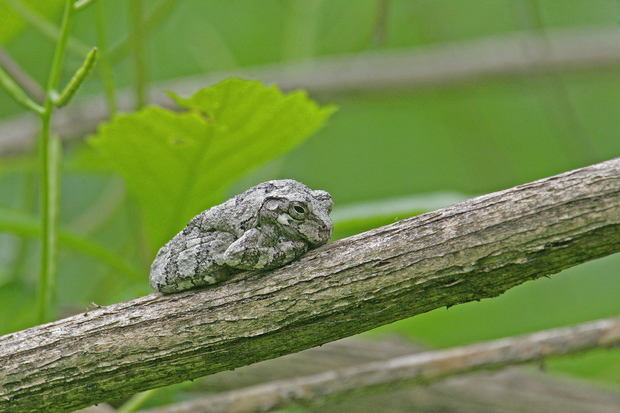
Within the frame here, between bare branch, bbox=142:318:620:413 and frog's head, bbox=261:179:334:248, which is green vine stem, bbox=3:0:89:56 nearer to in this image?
frog's head, bbox=261:179:334:248

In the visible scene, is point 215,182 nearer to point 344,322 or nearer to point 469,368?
point 344,322

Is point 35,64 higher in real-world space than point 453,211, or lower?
higher

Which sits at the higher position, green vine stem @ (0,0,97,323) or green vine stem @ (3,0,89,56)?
green vine stem @ (3,0,89,56)

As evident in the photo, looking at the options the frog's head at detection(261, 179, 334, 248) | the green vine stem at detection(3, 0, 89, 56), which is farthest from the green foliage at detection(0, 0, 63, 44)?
the frog's head at detection(261, 179, 334, 248)

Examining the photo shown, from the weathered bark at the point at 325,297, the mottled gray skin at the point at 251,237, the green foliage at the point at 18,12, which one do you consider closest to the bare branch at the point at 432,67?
the green foliage at the point at 18,12

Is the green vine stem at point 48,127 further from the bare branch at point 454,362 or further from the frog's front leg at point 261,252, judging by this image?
the bare branch at point 454,362

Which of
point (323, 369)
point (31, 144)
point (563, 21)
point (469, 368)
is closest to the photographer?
point (469, 368)

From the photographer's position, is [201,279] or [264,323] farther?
[201,279]

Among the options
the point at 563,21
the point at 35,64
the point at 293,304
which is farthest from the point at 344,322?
the point at 563,21
